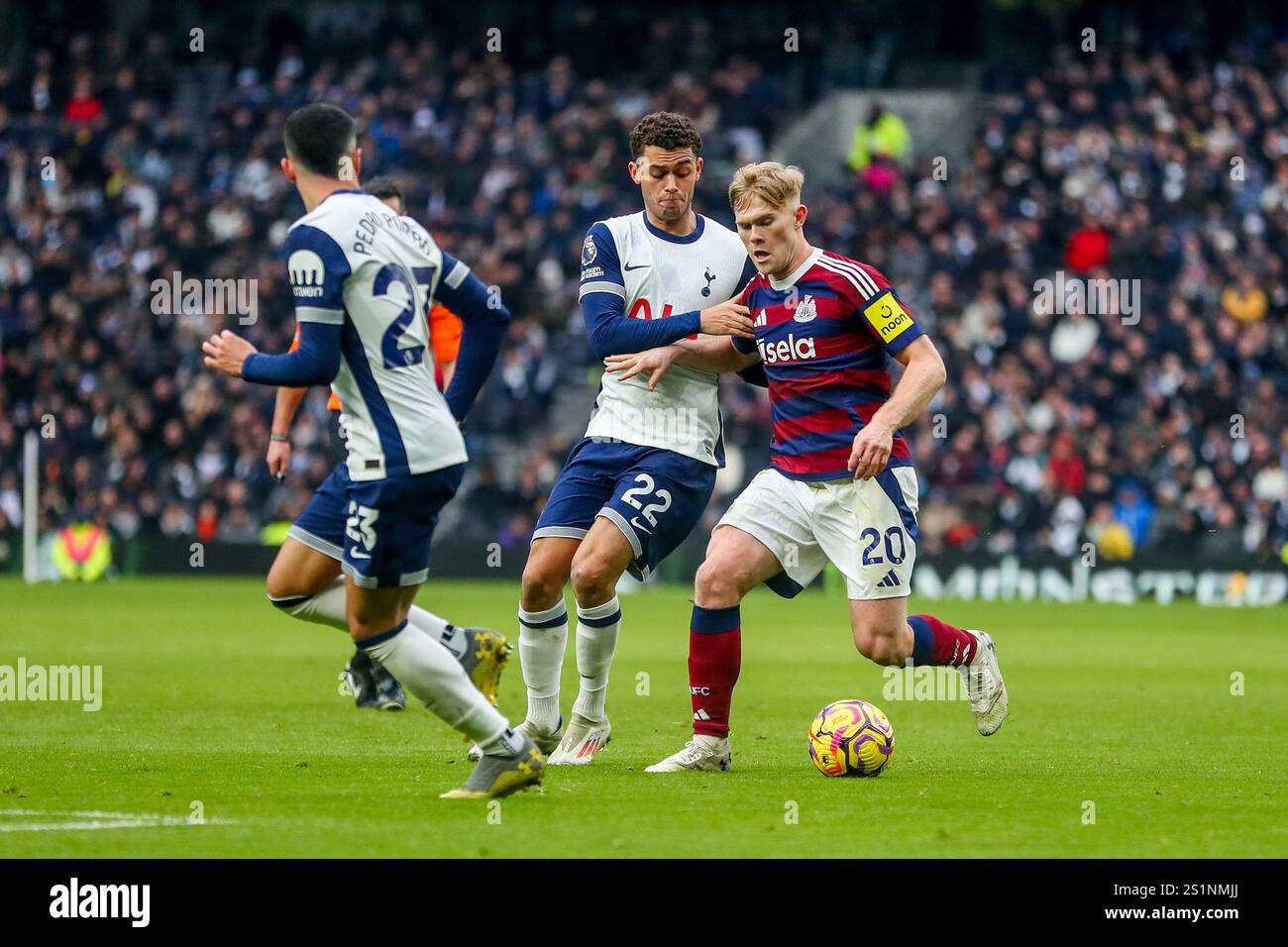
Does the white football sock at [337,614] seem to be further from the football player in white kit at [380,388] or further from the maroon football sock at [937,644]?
the maroon football sock at [937,644]

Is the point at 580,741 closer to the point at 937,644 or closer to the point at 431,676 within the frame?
the point at 937,644

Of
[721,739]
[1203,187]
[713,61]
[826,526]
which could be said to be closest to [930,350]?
[826,526]

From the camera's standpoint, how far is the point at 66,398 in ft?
90.3

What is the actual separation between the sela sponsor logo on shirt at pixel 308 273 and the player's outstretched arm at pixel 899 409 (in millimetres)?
2417

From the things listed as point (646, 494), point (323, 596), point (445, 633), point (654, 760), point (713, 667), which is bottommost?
point (654, 760)

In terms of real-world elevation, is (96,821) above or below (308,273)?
below

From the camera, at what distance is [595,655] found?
28.1ft

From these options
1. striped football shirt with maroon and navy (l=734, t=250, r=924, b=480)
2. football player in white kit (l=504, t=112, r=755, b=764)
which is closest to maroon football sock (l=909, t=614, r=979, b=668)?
striped football shirt with maroon and navy (l=734, t=250, r=924, b=480)

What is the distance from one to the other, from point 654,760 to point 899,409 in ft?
6.63

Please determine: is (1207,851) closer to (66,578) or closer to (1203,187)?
(66,578)

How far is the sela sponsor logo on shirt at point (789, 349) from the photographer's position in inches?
324
